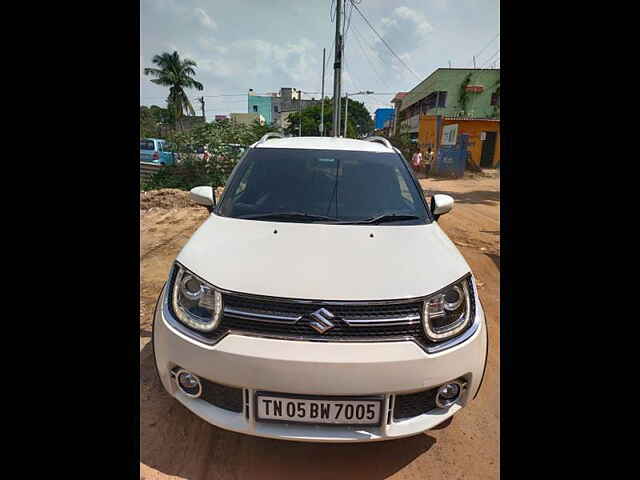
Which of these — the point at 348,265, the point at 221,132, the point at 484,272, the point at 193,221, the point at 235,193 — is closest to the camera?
the point at 348,265

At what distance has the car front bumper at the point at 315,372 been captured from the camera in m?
1.45

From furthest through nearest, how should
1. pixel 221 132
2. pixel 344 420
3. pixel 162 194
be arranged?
1. pixel 221 132
2. pixel 162 194
3. pixel 344 420

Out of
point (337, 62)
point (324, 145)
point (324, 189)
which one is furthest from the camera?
point (337, 62)

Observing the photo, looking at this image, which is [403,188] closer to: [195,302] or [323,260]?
[323,260]

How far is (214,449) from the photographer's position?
1831 mm

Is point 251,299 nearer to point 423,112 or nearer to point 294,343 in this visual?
point 294,343

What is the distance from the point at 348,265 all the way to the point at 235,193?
1201 millimetres

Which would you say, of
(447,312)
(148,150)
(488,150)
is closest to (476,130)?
(488,150)

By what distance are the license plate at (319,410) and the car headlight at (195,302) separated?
407 mm

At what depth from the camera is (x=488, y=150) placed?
2003 cm

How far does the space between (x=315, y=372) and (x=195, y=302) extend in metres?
0.67

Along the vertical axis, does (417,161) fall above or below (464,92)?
below

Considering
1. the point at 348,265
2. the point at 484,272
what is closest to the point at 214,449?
the point at 348,265

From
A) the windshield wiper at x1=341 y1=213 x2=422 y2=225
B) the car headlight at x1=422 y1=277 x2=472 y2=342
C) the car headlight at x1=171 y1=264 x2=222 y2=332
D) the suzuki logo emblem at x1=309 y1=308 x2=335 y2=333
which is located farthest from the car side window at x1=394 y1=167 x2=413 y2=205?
the car headlight at x1=171 y1=264 x2=222 y2=332
